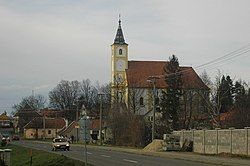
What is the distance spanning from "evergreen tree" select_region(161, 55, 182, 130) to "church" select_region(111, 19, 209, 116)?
4.98 m

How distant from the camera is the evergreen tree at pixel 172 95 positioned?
3281 inches

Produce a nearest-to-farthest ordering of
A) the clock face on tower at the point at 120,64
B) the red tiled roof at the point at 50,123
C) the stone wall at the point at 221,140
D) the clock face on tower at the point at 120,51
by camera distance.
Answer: the stone wall at the point at 221,140, the clock face on tower at the point at 120,64, the clock face on tower at the point at 120,51, the red tiled roof at the point at 50,123

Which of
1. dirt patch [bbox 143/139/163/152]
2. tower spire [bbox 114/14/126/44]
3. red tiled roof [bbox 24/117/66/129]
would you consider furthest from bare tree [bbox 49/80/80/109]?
dirt patch [bbox 143/139/163/152]

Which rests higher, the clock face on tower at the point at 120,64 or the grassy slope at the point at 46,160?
the clock face on tower at the point at 120,64

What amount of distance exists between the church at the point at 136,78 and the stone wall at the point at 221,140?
154 feet

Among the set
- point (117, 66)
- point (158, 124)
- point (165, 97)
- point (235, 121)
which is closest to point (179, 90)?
point (165, 97)

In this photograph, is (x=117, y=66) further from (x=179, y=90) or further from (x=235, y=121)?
(x=235, y=121)

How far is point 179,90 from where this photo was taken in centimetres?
9100

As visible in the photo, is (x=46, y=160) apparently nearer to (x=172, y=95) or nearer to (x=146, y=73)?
(x=172, y=95)

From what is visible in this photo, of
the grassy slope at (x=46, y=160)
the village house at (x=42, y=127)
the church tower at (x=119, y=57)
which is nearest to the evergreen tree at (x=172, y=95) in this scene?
the church tower at (x=119, y=57)

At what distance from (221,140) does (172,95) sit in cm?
4717

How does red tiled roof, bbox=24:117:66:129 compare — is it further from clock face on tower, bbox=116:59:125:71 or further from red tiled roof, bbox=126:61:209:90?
red tiled roof, bbox=126:61:209:90

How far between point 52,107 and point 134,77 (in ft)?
109

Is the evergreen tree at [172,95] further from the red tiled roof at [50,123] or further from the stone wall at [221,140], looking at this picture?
the red tiled roof at [50,123]
